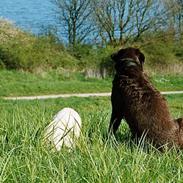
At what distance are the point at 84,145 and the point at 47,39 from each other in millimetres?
27388

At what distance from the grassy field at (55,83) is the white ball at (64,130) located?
14.7 metres

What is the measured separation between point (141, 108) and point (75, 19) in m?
31.6

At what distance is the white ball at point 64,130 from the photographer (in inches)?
247

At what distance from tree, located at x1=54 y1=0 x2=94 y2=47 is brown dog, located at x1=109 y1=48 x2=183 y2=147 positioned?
29.6 meters

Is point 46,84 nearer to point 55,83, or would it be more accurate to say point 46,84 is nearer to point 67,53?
point 55,83

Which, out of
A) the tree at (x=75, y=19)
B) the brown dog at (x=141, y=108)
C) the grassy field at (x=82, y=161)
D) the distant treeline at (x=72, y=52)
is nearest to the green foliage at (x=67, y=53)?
the distant treeline at (x=72, y=52)

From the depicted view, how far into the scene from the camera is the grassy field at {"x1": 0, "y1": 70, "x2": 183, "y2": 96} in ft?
75.3

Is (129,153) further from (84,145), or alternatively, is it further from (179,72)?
(179,72)

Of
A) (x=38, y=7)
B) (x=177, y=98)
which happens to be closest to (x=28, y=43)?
(x=177, y=98)

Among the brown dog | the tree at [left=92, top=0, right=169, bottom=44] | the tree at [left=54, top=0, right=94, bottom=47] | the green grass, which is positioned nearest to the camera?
the brown dog

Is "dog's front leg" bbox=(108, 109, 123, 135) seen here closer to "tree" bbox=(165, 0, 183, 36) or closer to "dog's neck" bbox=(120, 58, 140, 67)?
"dog's neck" bbox=(120, 58, 140, 67)

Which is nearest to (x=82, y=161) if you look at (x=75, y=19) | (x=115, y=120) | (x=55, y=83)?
(x=115, y=120)

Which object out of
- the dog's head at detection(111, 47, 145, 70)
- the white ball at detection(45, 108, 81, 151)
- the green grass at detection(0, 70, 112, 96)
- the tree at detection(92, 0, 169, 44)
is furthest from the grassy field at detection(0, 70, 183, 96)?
the dog's head at detection(111, 47, 145, 70)

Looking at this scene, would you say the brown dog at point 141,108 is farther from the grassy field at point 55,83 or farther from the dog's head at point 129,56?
the grassy field at point 55,83
